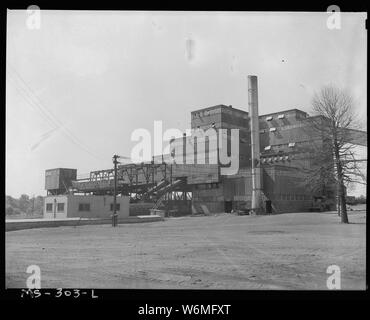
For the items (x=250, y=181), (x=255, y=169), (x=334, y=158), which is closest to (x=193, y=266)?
(x=334, y=158)

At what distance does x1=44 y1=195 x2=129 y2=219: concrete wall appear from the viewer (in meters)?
31.6

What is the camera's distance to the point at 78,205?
3300 centimetres

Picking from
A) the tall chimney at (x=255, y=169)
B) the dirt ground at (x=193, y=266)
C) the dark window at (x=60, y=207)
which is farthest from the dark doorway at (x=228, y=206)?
the dirt ground at (x=193, y=266)

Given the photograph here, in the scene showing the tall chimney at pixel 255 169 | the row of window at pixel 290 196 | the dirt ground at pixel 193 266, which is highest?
the tall chimney at pixel 255 169

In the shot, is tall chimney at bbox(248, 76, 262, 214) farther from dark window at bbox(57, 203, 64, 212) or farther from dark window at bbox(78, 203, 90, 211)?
dark window at bbox(57, 203, 64, 212)

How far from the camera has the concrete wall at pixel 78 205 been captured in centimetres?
3164

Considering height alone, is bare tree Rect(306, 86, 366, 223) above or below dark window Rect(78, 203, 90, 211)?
above

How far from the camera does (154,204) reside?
41.6m

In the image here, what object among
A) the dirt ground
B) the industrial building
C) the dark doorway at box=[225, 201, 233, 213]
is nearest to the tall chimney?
the industrial building

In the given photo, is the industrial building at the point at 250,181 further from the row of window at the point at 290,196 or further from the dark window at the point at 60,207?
the dark window at the point at 60,207

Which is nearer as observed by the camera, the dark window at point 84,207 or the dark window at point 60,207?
the dark window at point 60,207
